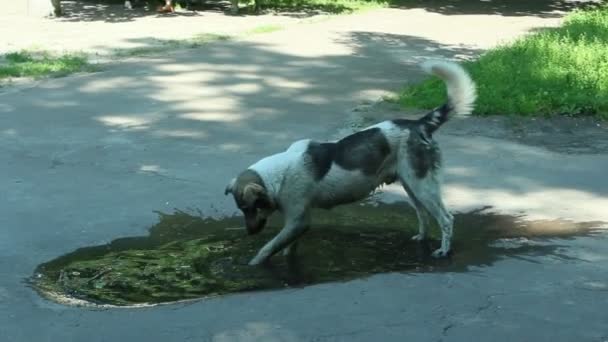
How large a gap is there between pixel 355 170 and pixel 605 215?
2.35m

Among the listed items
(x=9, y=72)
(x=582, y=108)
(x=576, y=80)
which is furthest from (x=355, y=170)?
(x=9, y=72)

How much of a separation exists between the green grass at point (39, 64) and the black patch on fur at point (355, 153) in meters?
8.84

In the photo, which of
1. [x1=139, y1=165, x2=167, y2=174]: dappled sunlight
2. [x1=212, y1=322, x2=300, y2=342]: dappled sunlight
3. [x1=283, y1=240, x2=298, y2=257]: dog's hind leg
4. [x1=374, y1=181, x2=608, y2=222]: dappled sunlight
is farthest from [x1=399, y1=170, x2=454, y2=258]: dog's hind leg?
[x1=139, y1=165, x2=167, y2=174]: dappled sunlight

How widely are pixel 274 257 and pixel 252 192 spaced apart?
63 cm

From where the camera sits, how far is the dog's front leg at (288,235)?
648 centimetres

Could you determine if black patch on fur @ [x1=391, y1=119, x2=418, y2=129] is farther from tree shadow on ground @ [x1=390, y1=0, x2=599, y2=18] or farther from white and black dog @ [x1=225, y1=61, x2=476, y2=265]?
tree shadow on ground @ [x1=390, y1=0, x2=599, y2=18]

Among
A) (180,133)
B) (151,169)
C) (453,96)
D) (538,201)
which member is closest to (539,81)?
(538,201)

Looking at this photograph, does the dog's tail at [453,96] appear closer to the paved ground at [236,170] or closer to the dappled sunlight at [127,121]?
the paved ground at [236,170]

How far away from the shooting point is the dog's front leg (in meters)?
6.48

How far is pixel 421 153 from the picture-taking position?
21.8 ft

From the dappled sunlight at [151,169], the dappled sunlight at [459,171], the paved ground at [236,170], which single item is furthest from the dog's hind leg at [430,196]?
the dappled sunlight at [151,169]

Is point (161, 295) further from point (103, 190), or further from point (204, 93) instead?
point (204, 93)

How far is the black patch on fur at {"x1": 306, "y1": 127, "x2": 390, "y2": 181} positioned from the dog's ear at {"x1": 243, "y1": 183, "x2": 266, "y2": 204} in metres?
0.45

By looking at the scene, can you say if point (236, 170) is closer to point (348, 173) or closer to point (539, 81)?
point (348, 173)
